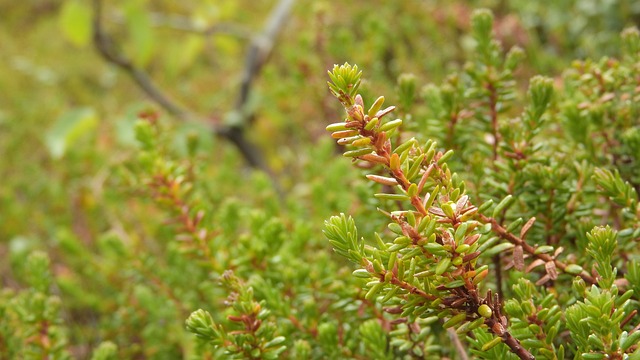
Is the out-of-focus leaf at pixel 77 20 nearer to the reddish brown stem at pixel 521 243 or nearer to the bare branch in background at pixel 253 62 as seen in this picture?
the bare branch in background at pixel 253 62

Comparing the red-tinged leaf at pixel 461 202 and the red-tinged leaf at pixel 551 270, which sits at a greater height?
the red-tinged leaf at pixel 461 202

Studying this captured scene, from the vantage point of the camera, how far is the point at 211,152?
242 centimetres

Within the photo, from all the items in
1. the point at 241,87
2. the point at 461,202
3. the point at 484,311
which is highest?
the point at 241,87

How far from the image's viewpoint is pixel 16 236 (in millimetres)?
2088

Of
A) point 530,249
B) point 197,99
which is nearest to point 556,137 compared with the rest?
point 530,249

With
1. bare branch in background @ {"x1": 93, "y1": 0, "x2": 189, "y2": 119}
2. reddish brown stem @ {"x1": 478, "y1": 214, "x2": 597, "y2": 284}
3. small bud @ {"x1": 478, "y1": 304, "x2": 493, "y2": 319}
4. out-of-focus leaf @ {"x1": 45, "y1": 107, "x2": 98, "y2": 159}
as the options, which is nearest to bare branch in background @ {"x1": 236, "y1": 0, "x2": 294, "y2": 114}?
bare branch in background @ {"x1": 93, "y1": 0, "x2": 189, "y2": 119}

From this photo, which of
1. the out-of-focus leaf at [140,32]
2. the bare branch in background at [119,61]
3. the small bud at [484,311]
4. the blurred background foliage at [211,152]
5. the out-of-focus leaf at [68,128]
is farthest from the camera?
the out-of-focus leaf at [140,32]

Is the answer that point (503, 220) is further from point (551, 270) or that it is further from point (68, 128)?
point (68, 128)

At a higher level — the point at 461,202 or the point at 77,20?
the point at 77,20

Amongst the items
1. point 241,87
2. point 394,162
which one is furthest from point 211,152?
point 394,162

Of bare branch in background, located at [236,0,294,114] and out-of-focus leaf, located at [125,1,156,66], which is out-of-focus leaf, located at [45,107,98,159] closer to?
out-of-focus leaf, located at [125,1,156,66]

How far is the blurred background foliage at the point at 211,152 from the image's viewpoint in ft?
4.35

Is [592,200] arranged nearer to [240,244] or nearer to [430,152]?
[430,152]

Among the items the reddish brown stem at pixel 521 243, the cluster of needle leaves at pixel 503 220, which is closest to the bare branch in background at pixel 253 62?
the cluster of needle leaves at pixel 503 220
